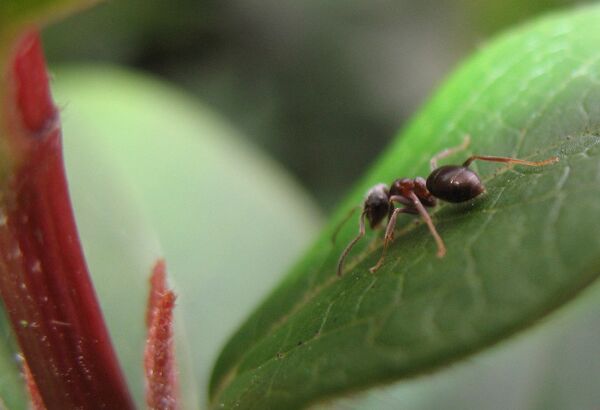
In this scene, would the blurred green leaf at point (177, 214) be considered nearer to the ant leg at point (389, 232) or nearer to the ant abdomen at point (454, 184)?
the ant leg at point (389, 232)

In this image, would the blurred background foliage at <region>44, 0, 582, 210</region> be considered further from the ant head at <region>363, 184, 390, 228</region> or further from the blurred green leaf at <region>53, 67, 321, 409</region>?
the ant head at <region>363, 184, 390, 228</region>

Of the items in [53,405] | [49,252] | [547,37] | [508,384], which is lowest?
[53,405]

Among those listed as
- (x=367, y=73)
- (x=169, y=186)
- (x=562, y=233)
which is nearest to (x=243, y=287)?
(x=169, y=186)

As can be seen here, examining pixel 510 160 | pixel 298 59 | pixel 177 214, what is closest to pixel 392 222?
pixel 510 160

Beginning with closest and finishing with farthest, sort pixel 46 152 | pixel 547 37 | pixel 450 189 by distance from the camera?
1. pixel 46 152
2. pixel 450 189
3. pixel 547 37

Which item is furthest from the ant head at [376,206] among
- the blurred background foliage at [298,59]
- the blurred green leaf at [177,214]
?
the blurred background foliage at [298,59]

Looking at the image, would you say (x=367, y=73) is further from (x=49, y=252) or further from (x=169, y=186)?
(x=49, y=252)
